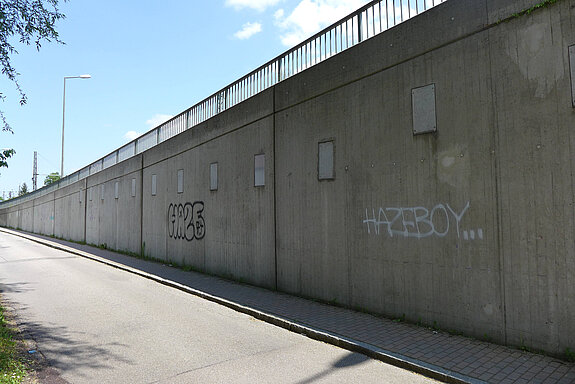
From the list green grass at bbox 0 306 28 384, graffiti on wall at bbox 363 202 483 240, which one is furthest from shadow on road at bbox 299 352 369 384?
green grass at bbox 0 306 28 384

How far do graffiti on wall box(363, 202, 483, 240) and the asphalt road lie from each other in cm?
219

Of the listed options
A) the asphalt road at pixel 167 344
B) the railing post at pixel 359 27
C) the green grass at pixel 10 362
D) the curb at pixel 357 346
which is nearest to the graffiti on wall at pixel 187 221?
the asphalt road at pixel 167 344

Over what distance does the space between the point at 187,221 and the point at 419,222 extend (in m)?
9.67

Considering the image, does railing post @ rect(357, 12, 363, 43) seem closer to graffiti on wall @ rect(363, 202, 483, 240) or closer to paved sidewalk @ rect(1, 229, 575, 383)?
graffiti on wall @ rect(363, 202, 483, 240)

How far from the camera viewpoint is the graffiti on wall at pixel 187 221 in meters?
13.4

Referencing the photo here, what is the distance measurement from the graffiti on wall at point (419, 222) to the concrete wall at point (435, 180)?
0.02m

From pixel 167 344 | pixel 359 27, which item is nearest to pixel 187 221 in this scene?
pixel 167 344

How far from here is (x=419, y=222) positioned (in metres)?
6.46

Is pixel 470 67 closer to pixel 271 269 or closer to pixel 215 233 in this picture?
pixel 271 269

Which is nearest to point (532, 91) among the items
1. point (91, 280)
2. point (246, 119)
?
point (246, 119)

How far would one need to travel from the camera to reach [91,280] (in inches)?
470

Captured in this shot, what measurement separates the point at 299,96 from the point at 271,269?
13.6 ft

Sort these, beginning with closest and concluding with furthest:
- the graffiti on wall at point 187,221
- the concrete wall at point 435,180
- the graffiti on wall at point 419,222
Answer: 1. the concrete wall at point 435,180
2. the graffiti on wall at point 419,222
3. the graffiti on wall at point 187,221

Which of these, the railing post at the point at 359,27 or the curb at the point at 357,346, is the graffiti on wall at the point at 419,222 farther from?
the railing post at the point at 359,27
